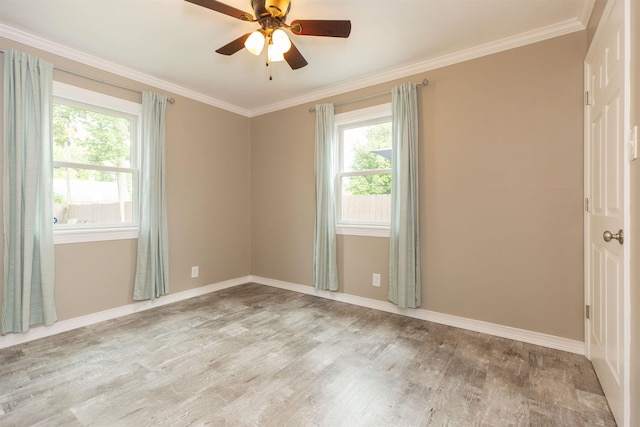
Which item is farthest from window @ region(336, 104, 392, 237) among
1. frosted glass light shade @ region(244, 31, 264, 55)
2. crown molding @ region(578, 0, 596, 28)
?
frosted glass light shade @ region(244, 31, 264, 55)

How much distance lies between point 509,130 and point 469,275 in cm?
135

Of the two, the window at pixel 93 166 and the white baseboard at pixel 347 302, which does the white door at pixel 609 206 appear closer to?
the white baseboard at pixel 347 302

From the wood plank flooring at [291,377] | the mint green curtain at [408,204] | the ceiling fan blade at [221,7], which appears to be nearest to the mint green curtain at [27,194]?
the wood plank flooring at [291,377]

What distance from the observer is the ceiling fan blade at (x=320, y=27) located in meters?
1.88

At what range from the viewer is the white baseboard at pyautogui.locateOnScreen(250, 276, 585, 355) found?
236 centimetres

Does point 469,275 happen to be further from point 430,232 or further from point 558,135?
point 558,135

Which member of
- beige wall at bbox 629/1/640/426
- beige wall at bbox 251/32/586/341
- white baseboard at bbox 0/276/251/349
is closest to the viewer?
beige wall at bbox 629/1/640/426

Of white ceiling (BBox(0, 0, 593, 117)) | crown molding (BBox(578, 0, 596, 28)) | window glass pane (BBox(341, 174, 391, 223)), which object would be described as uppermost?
white ceiling (BBox(0, 0, 593, 117))

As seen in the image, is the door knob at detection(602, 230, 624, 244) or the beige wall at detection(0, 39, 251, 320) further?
the beige wall at detection(0, 39, 251, 320)

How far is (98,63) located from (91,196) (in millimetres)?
1319

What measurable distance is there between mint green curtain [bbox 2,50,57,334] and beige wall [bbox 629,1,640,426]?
3.91m

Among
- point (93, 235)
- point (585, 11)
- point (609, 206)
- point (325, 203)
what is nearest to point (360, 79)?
point (325, 203)

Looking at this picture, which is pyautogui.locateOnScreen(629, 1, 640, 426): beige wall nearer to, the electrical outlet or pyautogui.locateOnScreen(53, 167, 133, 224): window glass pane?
the electrical outlet

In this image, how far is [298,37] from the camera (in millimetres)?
2533
